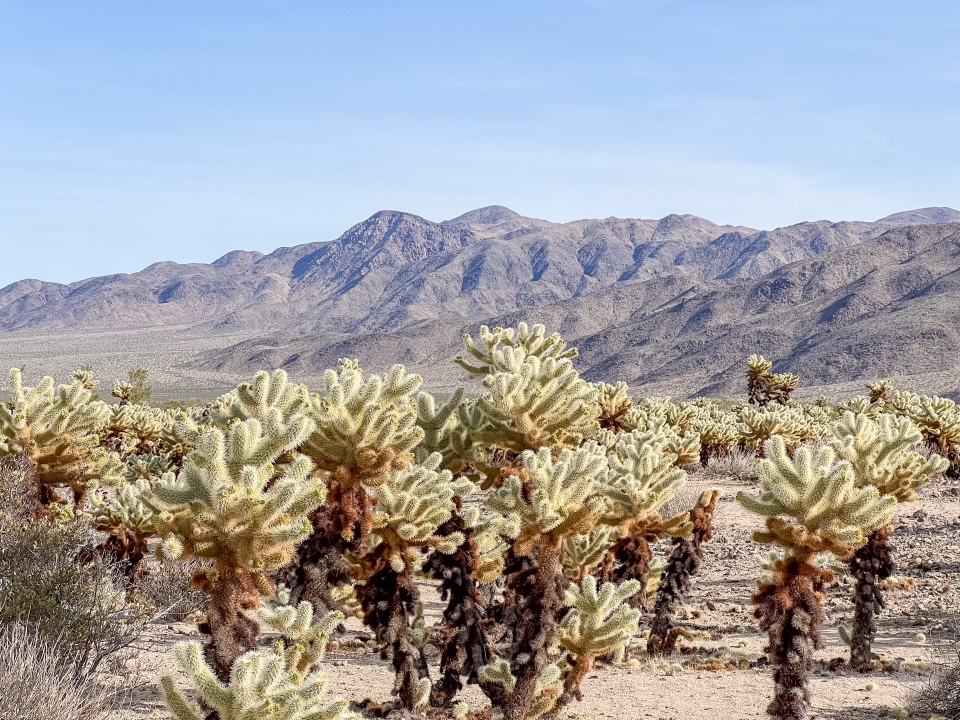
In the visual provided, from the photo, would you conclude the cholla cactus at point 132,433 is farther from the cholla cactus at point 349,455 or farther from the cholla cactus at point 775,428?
the cholla cactus at point 349,455

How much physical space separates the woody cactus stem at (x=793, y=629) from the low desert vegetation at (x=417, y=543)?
1cm

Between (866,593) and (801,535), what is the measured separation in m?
3.08

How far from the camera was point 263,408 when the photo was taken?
5879 mm

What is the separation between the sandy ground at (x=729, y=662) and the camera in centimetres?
728

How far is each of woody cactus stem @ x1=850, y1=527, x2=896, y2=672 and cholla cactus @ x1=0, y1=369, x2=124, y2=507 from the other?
7.94 m

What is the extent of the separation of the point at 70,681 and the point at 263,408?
214cm

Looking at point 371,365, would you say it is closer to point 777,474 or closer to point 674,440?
point 674,440

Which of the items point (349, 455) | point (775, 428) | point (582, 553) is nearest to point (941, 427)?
point (775, 428)

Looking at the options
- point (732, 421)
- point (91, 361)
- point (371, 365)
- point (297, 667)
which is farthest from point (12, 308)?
point (297, 667)

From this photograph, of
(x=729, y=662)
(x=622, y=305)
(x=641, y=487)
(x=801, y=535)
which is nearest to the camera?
(x=801, y=535)

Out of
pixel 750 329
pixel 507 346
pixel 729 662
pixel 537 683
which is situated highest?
pixel 750 329

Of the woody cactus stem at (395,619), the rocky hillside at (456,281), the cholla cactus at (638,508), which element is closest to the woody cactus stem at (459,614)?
the woody cactus stem at (395,619)

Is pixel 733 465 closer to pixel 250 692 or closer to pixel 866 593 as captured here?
pixel 866 593

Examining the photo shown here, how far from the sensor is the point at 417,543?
648 centimetres
